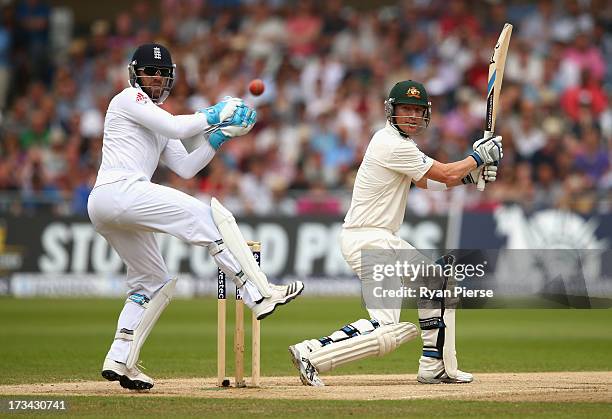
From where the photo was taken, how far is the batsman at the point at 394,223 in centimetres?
880

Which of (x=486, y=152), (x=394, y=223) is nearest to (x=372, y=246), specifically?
(x=394, y=223)

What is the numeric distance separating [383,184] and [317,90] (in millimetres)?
12841

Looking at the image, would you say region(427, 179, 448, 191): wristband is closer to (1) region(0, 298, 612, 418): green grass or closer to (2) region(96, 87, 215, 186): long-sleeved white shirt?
(2) region(96, 87, 215, 186): long-sleeved white shirt

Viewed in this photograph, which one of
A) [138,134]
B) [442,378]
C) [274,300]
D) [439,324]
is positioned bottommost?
[442,378]

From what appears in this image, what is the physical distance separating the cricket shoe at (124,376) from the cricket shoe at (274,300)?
3.66ft

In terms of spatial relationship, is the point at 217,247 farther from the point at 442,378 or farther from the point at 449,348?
the point at 442,378

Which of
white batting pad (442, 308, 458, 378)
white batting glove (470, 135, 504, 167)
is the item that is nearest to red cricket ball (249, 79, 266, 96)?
white batting glove (470, 135, 504, 167)

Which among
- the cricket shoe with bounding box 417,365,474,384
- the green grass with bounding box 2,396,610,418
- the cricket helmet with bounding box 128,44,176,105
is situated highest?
the cricket helmet with bounding box 128,44,176,105

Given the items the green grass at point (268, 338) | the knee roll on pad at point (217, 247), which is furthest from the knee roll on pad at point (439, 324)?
the knee roll on pad at point (217, 247)

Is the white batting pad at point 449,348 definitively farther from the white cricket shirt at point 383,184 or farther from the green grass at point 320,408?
the green grass at point 320,408

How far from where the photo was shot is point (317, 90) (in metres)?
21.7

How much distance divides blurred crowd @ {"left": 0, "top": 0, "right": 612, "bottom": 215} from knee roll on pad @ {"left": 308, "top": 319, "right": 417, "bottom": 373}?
34.0ft

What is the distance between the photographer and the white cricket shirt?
8992 mm

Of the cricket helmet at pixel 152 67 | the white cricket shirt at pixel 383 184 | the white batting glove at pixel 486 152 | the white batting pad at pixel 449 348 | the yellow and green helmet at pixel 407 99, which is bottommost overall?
the white batting pad at pixel 449 348
